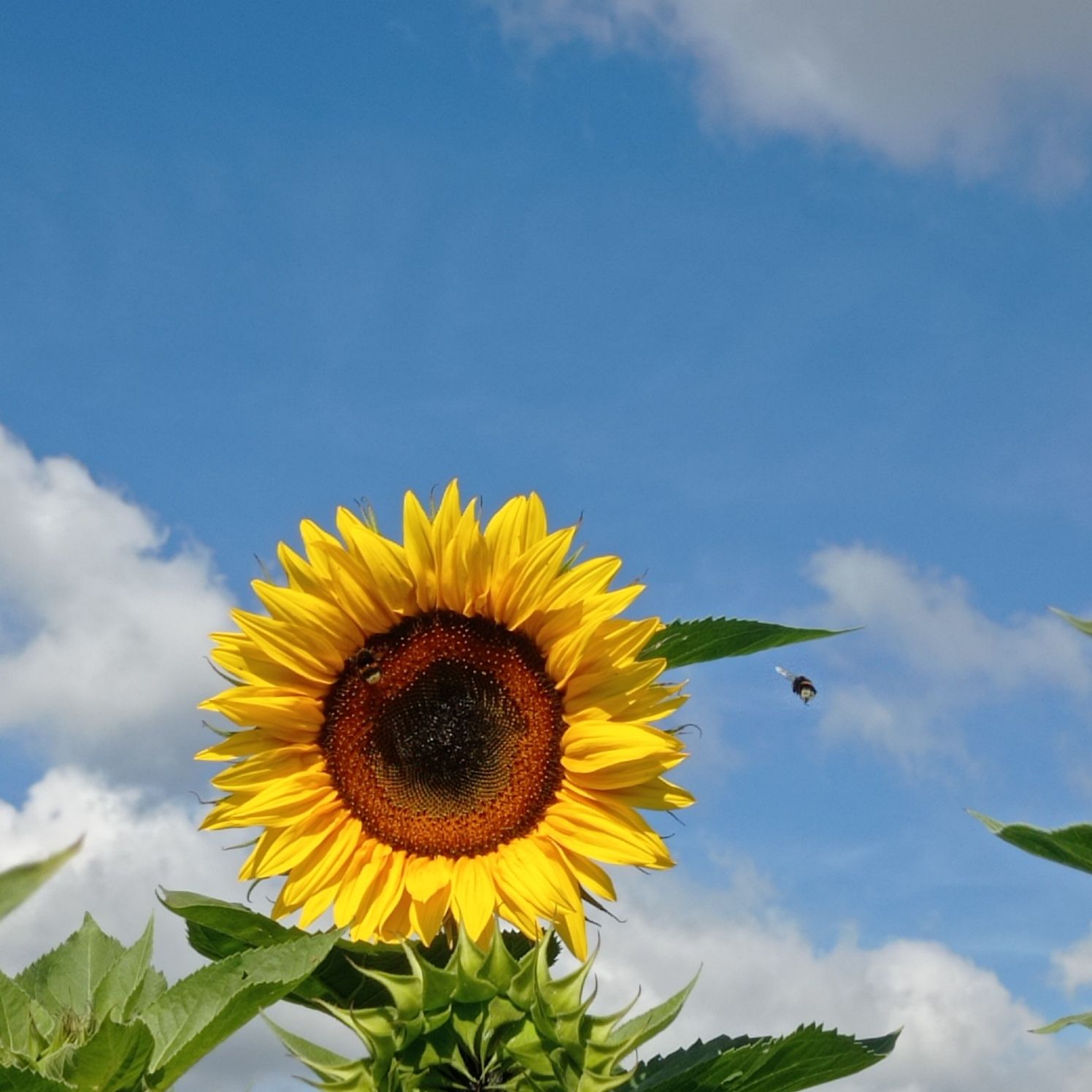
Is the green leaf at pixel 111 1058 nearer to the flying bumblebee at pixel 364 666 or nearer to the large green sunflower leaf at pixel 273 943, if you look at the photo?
the large green sunflower leaf at pixel 273 943

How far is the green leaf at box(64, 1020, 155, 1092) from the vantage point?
249 centimetres

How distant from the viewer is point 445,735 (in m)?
4.29

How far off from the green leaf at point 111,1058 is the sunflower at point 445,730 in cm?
122

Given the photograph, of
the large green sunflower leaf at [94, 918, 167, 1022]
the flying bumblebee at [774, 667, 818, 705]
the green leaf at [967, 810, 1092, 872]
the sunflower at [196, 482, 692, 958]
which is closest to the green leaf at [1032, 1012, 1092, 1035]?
the green leaf at [967, 810, 1092, 872]

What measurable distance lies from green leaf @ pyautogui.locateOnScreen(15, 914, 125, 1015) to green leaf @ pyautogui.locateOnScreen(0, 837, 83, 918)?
2618 millimetres

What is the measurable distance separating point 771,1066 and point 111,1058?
59.3 inches

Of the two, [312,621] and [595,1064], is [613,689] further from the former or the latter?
[595,1064]

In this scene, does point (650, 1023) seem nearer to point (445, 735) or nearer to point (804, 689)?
point (445, 735)

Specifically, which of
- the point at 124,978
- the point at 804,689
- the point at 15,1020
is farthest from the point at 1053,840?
the point at 804,689

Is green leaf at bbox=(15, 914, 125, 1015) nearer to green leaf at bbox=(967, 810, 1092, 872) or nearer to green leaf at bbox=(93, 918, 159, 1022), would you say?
green leaf at bbox=(93, 918, 159, 1022)

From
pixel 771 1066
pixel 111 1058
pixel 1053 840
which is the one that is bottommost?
pixel 111 1058

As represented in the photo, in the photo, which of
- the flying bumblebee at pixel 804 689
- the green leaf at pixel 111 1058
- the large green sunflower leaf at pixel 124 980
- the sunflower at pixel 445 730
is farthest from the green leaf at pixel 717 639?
the flying bumblebee at pixel 804 689

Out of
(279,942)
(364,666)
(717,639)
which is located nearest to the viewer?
(279,942)

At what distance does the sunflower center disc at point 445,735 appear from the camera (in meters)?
4.11
